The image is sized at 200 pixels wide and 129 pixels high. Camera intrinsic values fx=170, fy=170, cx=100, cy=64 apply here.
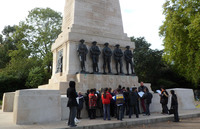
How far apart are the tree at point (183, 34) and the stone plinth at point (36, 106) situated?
16585 millimetres

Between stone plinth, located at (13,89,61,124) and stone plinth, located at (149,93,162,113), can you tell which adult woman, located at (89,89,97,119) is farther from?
stone plinth, located at (149,93,162,113)

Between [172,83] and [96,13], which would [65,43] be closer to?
[96,13]

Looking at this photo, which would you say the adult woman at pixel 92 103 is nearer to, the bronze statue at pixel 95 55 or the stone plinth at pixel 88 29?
the stone plinth at pixel 88 29

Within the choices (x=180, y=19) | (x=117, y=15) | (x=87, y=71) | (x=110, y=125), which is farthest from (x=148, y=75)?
(x=110, y=125)

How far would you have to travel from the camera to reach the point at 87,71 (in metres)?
13.6

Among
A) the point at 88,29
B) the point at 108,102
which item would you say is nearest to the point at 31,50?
the point at 88,29

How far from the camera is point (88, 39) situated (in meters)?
14.0

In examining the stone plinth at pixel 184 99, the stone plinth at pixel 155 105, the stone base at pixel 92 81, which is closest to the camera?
the stone plinth at pixel 155 105

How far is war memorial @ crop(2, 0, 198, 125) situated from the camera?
12759 millimetres

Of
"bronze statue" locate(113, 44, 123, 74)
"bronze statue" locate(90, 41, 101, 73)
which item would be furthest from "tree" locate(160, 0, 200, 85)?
"bronze statue" locate(90, 41, 101, 73)

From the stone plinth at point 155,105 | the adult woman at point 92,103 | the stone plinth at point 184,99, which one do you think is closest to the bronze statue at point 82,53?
the adult woman at point 92,103

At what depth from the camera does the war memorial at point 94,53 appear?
1276 centimetres

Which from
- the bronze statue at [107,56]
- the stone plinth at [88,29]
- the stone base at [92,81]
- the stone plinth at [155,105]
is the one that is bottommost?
the stone plinth at [155,105]

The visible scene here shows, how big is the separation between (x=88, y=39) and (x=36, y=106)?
7.75 m
